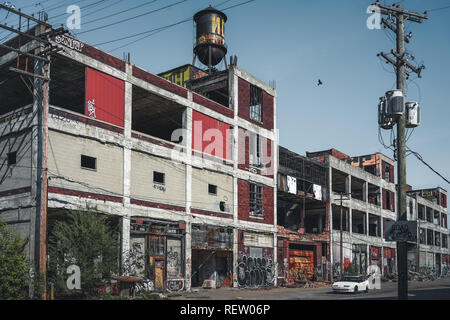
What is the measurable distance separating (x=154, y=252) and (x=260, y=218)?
13.1 meters

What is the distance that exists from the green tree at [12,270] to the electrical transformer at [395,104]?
1798 cm

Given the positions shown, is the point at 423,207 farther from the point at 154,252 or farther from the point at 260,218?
the point at 154,252

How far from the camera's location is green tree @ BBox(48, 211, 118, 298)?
23109mm

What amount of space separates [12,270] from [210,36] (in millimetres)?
30472

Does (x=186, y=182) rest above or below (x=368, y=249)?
above

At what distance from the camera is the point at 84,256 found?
2333 cm

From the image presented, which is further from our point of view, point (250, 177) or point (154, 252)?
point (250, 177)

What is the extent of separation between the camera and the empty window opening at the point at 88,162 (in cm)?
2792

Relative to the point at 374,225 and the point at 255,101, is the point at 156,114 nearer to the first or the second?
the point at 255,101

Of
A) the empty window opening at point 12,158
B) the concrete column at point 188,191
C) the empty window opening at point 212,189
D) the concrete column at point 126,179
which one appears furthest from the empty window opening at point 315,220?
the empty window opening at point 12,158

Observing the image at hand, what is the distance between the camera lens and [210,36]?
4544cm

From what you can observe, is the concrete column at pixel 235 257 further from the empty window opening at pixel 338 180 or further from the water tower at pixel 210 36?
the empty window opening at pixel 338 180
